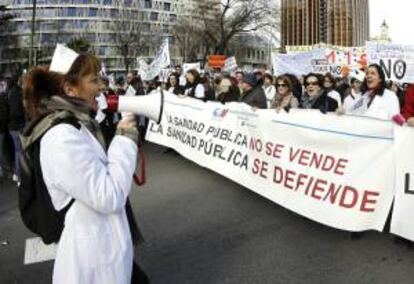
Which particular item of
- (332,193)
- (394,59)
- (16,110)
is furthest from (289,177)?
(16,110)

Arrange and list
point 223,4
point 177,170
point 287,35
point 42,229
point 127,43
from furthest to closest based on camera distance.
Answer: point 287,35 < point 127,43 < point 223,4 < point 177,170 < point 42,229

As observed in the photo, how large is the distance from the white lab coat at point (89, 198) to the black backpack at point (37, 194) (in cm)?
8

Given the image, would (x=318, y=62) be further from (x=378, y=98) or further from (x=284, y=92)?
(x=378, y=98)

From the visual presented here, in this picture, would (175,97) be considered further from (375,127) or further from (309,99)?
(375,127)

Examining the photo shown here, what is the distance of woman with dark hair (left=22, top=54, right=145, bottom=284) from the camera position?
2373 millimetres

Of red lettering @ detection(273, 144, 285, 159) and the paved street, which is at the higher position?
A: red lettering @ detection(273, 144, 285, 159)

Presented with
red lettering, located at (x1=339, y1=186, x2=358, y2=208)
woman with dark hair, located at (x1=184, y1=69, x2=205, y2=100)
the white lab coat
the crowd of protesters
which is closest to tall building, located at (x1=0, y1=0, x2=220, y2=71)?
woman with dark hair, located at (x1=184, y1=69, x2=205, y2=100)

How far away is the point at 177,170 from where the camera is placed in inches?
418

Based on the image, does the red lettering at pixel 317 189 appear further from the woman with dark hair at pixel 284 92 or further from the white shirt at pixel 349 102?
the woman with dark hair at pixel 284 92

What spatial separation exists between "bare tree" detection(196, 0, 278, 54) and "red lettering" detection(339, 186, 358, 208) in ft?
155

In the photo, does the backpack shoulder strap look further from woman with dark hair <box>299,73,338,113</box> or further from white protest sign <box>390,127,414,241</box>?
woman with dark hair <box>299,73,338,113</box>

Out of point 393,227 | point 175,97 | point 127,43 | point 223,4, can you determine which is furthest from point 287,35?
point 393,227

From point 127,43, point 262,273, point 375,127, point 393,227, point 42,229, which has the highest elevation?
point 127,43

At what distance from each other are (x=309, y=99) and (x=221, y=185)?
1.86 m
